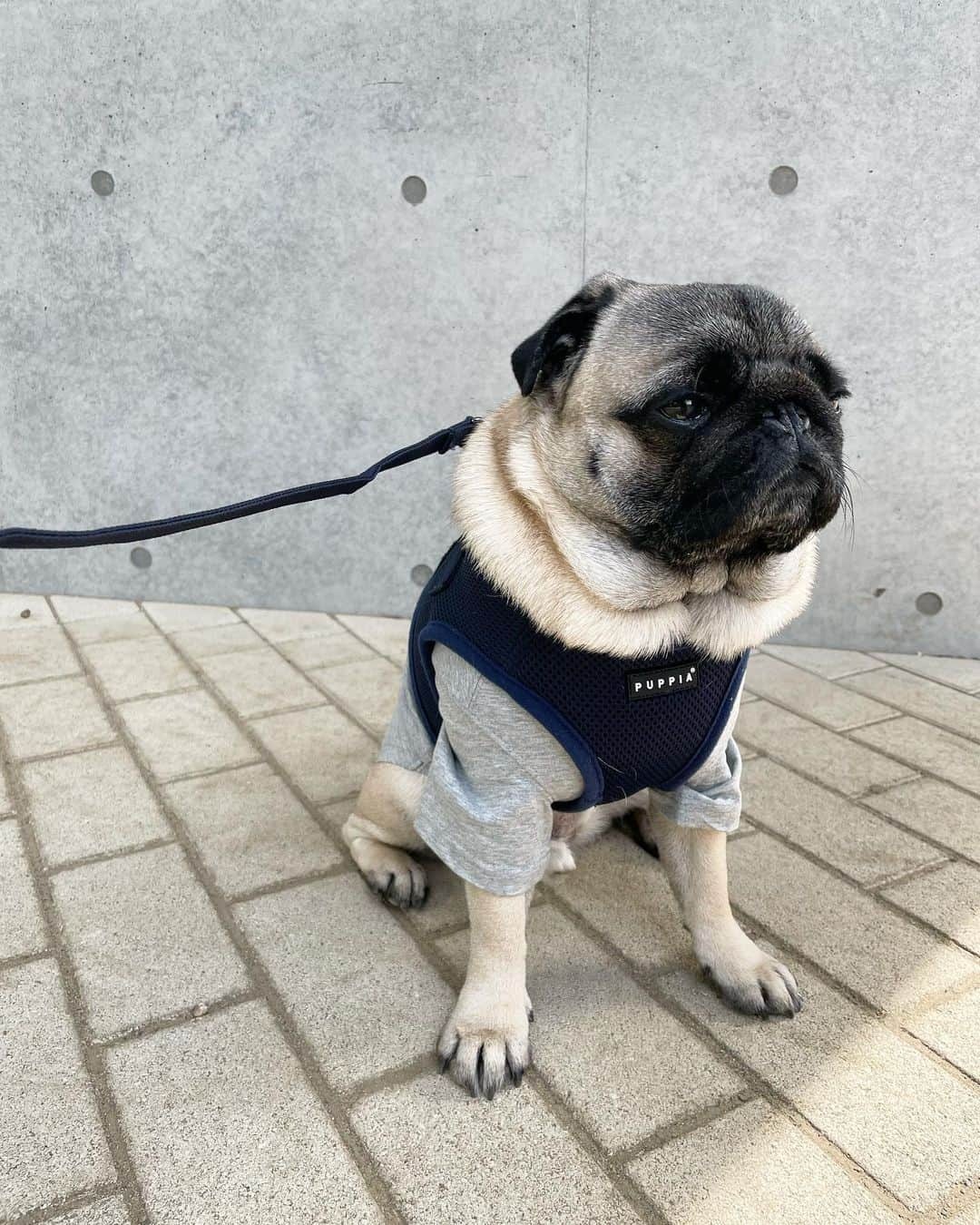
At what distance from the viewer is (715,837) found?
7.00ft

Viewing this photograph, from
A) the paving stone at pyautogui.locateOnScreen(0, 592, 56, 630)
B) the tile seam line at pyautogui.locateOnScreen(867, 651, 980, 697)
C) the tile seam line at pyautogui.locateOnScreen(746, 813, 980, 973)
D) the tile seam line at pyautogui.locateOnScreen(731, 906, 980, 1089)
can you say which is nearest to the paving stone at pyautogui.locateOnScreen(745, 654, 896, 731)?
the tile seam line at pyautogui.locateOnScreen(867, 651, 980, 697)

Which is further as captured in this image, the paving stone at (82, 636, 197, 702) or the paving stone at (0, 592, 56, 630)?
the paving stone at (0, 592, 56, 630)

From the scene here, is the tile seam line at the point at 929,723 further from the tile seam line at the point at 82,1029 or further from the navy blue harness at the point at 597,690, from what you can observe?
the tile seam line at the point at 82,1029

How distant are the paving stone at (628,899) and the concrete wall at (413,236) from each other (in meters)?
2.11

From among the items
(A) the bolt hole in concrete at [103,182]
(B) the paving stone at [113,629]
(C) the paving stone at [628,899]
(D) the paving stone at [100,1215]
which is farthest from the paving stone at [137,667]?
(D) the paving stone at [100,1215]

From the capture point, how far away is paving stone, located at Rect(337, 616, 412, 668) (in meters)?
4.19

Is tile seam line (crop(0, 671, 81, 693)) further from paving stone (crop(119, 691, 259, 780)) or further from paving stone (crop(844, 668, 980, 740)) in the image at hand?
paving stone (crop(844, 668, 980, 740))

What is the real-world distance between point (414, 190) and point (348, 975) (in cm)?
332

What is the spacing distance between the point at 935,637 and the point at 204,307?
370 cm

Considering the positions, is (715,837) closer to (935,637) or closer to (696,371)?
(696,371)

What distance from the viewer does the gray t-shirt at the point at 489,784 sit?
6.01ft

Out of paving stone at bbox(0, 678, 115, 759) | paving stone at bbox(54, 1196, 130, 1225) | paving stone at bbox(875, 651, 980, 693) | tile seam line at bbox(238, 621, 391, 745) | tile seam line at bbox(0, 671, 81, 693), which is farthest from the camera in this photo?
paving stone at bbox(875, 651, 980, 693)

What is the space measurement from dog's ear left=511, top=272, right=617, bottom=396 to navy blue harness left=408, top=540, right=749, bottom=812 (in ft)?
1.31

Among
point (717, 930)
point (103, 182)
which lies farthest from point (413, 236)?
point (717, 930)
